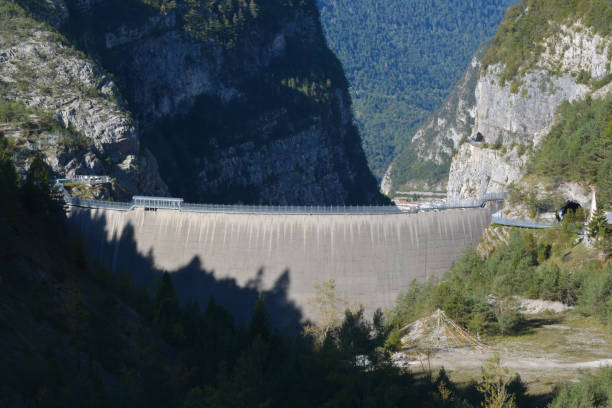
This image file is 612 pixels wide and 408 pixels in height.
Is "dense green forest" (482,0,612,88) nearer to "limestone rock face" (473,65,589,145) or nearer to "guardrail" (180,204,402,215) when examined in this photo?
"limestone rock face" (473,65,589,145)

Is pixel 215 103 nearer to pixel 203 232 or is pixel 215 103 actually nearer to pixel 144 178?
pixel 144 178

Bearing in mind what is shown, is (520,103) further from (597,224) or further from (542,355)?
(542,355)

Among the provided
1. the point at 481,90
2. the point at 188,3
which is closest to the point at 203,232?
the point at 481,90

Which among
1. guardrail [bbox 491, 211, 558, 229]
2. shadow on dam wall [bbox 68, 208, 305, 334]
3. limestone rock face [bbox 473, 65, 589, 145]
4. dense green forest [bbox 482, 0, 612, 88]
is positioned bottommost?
shadow on dam wall [bbox 68, 208, 305, 334]

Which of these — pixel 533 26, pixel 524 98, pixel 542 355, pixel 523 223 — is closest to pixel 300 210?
pixel 523 223

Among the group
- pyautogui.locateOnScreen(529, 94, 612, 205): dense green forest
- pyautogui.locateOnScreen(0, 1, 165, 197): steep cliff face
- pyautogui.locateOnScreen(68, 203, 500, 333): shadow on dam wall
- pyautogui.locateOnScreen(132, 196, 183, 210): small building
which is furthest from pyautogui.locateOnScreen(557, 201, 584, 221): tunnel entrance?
pyautogui.locateOnScreen(0, 1, 165, 197): steep cliff face
